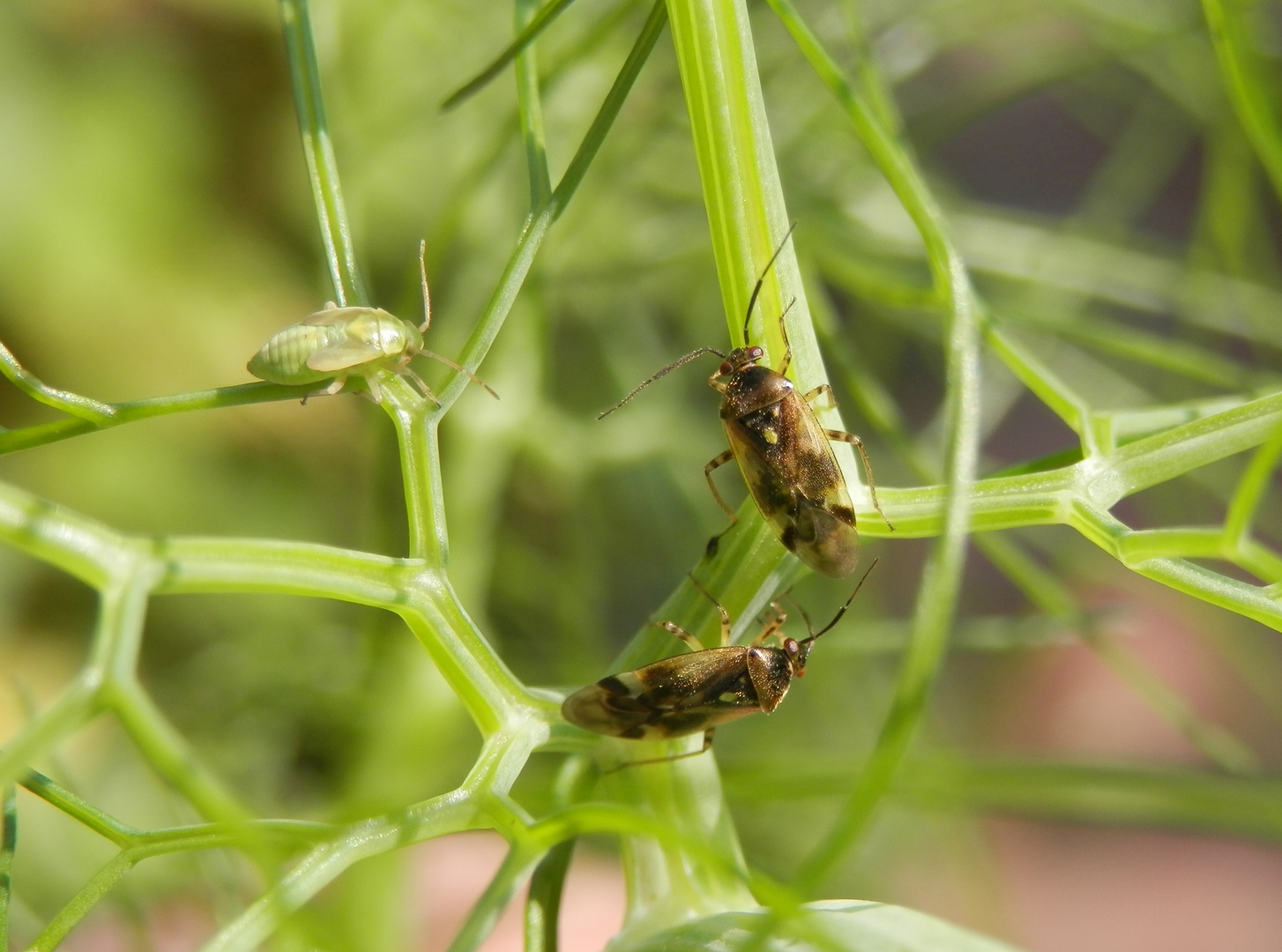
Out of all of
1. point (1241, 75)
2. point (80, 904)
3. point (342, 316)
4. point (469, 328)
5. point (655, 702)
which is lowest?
point (80, 904)

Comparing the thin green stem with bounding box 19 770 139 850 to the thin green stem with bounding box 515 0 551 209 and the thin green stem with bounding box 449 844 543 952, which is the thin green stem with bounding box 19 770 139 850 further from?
the thin green stem with bounding box 515 0 551 209

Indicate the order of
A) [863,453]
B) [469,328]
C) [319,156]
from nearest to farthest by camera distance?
[319,156] → [863,453] → [469,328]

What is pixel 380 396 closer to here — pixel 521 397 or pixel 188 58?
pixel 521 397

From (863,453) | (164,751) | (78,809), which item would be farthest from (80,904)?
(863,453)

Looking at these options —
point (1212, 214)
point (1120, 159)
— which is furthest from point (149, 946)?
point (1120, 159)

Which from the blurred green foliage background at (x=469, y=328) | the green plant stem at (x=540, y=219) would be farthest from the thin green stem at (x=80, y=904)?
the blurred green foliage background at (x=469, y=328)

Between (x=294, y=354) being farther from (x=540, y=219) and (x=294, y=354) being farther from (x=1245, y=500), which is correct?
(x=1245, y=500)

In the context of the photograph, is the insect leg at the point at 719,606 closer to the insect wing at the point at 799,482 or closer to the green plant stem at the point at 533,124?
the insect wing at the point at 799,482
